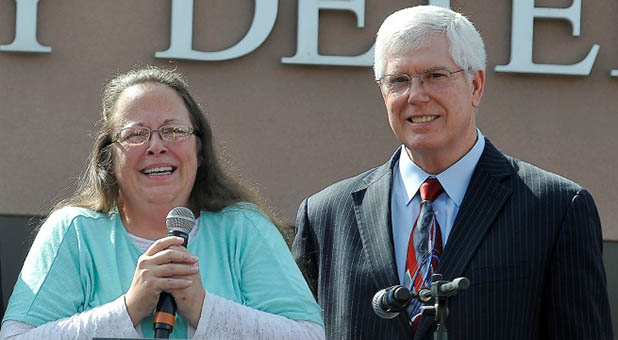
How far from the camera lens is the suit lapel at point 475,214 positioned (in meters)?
3.84

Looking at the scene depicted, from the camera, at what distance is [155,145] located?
11.6ft

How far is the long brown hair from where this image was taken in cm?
369

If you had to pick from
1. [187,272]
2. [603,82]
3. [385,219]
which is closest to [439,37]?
[385,219]

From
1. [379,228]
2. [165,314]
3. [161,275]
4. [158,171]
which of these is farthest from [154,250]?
[379,228]

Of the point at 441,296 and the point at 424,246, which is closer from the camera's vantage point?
the point at 441,296

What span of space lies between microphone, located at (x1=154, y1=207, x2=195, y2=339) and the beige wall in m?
3.55

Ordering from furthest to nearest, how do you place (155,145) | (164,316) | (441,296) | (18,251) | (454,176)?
(18,251)
(454,176)
(155,145)
(441,296)
(164,316)

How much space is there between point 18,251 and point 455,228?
3675mm

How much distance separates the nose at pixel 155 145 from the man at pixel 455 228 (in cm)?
87

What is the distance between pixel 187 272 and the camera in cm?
320

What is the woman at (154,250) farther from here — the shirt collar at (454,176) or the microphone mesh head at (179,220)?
the shirt collar at (454,176)

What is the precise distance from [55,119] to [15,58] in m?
0.43

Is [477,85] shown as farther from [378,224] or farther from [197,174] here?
[197,174]

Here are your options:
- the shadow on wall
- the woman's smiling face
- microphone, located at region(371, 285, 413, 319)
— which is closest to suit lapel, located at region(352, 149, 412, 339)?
microphone, located at region(371, 285, 413, 319)
